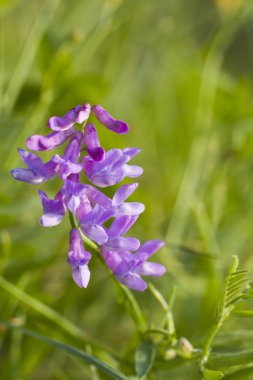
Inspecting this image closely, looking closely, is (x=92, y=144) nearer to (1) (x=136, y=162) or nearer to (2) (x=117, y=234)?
(2) (x=117, y=234)

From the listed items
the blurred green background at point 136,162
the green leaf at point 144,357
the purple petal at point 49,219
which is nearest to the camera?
the purple petal at point 49,219

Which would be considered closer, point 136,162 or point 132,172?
point 132,172

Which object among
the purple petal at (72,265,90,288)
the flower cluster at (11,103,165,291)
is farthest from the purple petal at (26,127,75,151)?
the purple petal at (72,265,90,288)

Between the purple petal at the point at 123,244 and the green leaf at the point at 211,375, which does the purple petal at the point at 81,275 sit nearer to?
the purple petal at the point at 123,244

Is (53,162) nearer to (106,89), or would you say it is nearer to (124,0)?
(106,89)

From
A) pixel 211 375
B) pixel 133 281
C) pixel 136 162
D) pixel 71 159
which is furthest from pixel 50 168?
pixel 136 162

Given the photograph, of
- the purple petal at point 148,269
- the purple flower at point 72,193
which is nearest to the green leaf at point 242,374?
the purple petal at point 148,269
